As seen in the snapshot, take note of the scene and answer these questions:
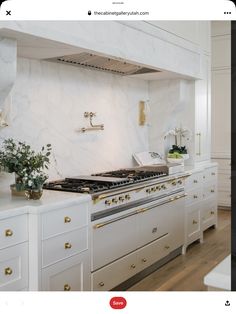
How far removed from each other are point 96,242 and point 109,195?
0.91 ft

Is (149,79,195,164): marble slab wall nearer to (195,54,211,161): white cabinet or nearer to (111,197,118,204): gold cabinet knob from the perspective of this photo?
(195,54,211,161): white cabinet

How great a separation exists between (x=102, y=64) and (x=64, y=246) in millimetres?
1356

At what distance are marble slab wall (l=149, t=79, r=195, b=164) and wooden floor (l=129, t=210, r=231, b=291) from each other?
784 millimetres

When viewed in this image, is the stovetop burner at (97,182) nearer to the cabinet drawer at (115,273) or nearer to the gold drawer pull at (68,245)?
the gold drawer pull at (68,245)

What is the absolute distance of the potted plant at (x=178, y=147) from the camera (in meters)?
3.66

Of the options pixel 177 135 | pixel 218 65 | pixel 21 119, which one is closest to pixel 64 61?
pixel 21 119

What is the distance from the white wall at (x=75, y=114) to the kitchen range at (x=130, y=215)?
0.23 metres

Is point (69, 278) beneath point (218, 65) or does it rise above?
beneath

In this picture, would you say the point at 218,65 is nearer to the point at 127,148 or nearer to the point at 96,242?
the point at 127,148
